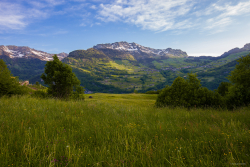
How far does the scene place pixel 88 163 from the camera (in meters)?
2.77

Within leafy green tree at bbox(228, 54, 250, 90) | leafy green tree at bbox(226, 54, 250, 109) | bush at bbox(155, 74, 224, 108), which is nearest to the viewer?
bush at bbox(155, 74, 224, 108)

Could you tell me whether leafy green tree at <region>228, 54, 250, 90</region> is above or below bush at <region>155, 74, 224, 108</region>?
above

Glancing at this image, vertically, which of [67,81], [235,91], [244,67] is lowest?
[235,91]

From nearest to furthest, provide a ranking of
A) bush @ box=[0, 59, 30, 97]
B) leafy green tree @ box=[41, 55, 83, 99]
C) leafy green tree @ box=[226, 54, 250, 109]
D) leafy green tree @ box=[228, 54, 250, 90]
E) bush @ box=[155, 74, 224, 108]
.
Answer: bush @ box=[155, 74, 224, 108], bush @ box=[0, 59, 30, 97], leafy green tree @ box=[226, 54, 250, 109], leafy green tree @ box=[228, 54, 250, 90], leafy green tree @ box=[41, 55, 83, 99]

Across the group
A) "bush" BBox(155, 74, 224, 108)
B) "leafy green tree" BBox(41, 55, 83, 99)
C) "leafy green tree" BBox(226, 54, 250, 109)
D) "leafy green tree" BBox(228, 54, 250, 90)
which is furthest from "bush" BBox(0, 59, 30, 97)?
"leafy green tree" BBox(228, 54, 250, 90)

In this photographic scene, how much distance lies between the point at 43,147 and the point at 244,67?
178ft

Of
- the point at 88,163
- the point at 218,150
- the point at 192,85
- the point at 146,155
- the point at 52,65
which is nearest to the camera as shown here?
the point at 88,163

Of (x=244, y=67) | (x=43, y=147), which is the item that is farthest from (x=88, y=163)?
(x=244, y=67)

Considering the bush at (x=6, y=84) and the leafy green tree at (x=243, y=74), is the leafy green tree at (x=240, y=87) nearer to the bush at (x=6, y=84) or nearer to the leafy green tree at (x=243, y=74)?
the leafy green tree at (x=243, y=74)

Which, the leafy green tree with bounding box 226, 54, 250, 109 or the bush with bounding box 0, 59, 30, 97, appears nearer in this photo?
the bush with bounding box 0, 59, 30, 97

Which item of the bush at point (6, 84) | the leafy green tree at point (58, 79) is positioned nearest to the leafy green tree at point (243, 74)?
the leafy green tree at point (58, 79)

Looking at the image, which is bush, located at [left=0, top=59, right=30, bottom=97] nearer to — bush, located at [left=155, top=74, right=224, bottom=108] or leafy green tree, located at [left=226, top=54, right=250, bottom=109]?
bush, located at [left=155, top=74, right=224, bottom=108]

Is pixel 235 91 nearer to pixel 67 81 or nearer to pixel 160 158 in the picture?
pixel 160 158

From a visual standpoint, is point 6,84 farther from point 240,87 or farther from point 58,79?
point 240,87
